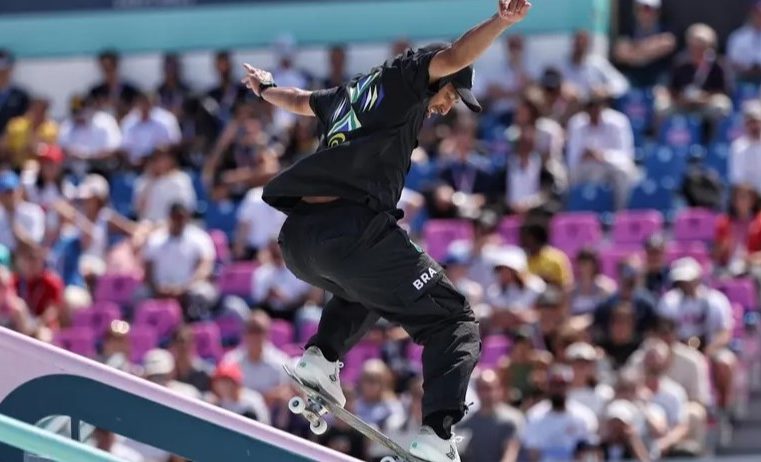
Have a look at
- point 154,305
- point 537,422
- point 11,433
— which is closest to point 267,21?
point 154,305

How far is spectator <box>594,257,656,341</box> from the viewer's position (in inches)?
511

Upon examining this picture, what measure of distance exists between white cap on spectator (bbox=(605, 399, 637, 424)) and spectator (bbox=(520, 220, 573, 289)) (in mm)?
1609

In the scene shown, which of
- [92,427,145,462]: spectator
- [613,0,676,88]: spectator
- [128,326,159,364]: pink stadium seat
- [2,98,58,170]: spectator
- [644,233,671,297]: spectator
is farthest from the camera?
[613,0,676,88]: spectator

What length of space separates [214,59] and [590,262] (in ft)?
18.9

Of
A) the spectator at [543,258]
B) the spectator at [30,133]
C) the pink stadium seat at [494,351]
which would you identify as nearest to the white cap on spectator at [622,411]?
the pink stadium seat at [494,351]

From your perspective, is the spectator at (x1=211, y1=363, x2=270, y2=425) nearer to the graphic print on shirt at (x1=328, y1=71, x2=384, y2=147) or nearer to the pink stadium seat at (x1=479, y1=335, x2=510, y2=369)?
the pink stadium seat at (x1=479, y1=335, x2=510, y2=369)

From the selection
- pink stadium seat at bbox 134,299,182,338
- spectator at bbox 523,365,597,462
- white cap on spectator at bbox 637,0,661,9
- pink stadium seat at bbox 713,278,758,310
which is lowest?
pink stadium seat at bbox 134,299,182,338

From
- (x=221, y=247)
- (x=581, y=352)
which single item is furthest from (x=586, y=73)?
(x=581, y=352)

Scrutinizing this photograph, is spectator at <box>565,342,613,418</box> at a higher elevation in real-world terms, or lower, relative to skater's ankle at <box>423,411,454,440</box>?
lower

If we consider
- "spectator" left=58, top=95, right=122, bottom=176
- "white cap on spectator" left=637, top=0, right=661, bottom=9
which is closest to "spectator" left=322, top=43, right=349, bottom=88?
"spectator" left=58, top=95, right=122, bottom=176

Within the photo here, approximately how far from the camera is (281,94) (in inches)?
302

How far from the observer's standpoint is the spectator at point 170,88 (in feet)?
57.6

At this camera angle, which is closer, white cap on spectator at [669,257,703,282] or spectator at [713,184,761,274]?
white cap on spectator at [669,257,703,282]

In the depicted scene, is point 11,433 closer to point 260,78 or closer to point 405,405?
point 260,78
